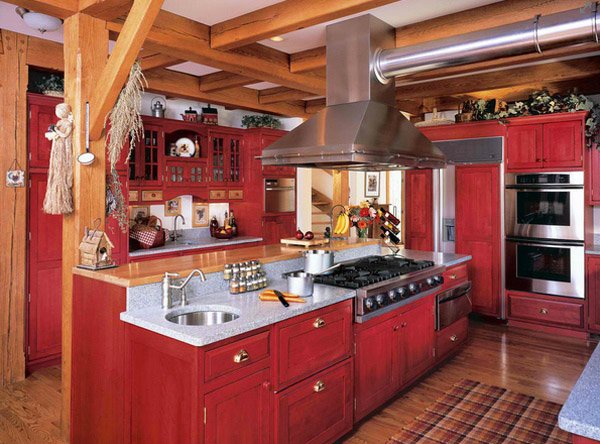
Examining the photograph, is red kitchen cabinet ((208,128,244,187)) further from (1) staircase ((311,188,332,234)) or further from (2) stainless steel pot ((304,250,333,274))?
(1) staircase ((311,188,332,234))

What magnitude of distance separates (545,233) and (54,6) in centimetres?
483

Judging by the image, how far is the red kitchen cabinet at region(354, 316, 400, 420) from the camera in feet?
9.87

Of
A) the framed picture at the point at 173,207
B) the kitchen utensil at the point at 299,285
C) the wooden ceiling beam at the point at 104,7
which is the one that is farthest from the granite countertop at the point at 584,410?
the framed picture at the point at 173,207

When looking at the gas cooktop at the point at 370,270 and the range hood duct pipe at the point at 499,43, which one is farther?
the gas cooktop at the point at 370,270

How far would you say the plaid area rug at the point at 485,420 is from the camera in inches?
115

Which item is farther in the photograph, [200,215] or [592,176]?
[200,215]

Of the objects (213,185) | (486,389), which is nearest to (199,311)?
(486,389)

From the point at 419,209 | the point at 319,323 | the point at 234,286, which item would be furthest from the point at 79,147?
the point at 419,209

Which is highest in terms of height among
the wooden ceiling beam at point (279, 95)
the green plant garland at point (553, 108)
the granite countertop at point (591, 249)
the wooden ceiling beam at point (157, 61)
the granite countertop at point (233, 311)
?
the wooden ceiling beam at point (279, 95)

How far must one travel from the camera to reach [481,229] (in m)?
5.42

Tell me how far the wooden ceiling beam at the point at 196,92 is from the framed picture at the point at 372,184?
3.77m

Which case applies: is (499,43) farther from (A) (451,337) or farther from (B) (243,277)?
(A) (451,337)

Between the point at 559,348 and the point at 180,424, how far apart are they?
3.94 metres

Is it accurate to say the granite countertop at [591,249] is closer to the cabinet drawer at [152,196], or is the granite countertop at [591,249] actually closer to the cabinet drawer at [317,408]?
the cabinet drawer at [317,408]
